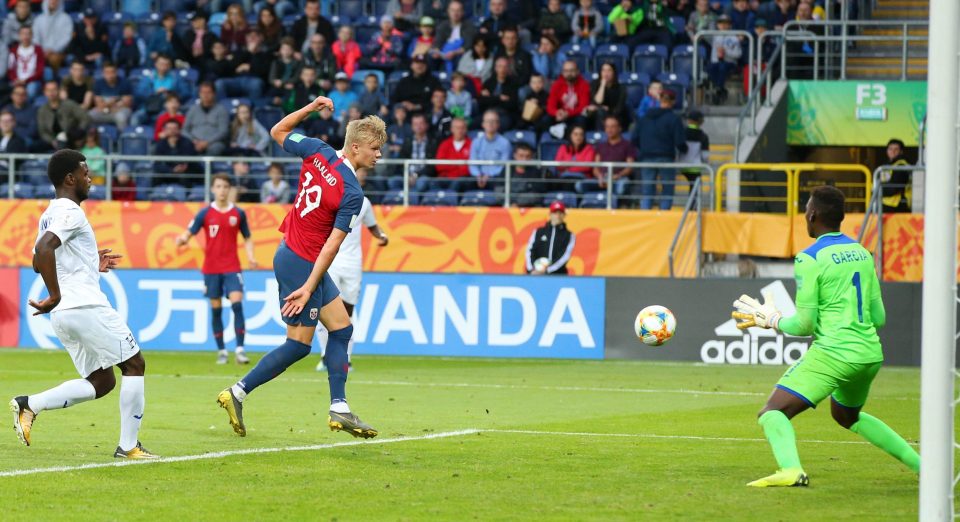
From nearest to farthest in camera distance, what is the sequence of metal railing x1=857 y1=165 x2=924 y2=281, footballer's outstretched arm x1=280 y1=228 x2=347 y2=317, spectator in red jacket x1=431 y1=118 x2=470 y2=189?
footballer's outstretched arm x1=280 y1=228 x2=347 y2=317 < metal railing x1=857 y1=165 x2=924 y2=281 < spectator in red jacket x1=431 y1=118 x2=470 y2=189

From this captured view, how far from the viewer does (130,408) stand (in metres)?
9.70

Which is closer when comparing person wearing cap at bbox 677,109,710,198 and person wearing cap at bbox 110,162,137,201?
Answer: person wearing cap at bbox 677,109,710,198

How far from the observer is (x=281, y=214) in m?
23.4

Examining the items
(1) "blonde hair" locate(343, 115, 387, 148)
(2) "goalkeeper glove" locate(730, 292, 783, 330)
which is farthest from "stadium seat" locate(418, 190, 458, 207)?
(2) "goalkeeper glove" locate(730, 292, 783, 330)

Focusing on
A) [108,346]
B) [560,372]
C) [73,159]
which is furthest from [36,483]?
[560,372]

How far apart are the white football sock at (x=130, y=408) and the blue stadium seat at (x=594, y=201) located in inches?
549

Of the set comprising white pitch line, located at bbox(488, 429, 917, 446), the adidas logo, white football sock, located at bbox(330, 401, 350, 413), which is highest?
white football sock, located at bbox(330, 401, 350, 413)

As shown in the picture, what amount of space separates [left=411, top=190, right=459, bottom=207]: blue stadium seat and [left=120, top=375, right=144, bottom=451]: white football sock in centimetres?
1381

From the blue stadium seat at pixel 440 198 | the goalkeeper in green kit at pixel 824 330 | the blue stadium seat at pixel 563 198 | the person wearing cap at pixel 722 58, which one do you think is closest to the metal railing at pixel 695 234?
the blue stadium seat at pixel 563 198

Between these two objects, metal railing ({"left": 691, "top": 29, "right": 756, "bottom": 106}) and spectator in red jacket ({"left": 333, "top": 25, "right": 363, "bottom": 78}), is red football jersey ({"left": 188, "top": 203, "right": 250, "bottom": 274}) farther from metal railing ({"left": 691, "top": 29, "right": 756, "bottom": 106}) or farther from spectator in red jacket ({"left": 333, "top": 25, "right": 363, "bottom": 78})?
metal railing ({"left": 691, "top": 29, "right": 756, "bottom": 106})

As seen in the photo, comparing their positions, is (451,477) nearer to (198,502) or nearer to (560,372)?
(198,502)

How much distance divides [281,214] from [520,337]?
198 inches

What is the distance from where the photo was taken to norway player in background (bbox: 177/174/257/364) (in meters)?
19.2

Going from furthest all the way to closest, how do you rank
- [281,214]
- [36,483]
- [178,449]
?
[281,214], [178,449], [36,483]
